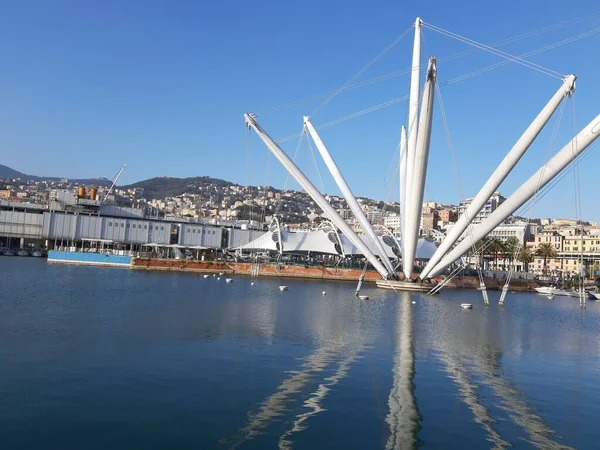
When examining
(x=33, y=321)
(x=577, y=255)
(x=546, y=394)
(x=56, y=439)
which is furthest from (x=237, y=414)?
(x=577, y=255)

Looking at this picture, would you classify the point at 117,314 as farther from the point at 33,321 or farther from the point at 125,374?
the point at 125,374

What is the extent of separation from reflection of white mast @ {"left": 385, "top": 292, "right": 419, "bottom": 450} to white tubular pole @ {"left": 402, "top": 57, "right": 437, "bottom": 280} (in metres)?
24.1

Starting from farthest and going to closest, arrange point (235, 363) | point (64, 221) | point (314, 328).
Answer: point (64, 221) < point (314, 328) < point (235, 363)

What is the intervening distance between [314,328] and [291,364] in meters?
7.72

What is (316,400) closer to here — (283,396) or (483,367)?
(283,396)

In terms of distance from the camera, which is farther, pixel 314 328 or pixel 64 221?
pixel 64 221

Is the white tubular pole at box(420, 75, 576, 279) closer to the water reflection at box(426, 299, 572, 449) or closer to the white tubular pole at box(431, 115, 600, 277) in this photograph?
the white tubular pole at box(431, 115, 600, 277)

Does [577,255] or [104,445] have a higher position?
[577,255]

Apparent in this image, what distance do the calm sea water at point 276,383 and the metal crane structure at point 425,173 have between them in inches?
626

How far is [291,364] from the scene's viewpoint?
14969 mm

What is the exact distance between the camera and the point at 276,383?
42.3 ft

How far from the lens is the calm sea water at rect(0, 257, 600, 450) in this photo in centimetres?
956

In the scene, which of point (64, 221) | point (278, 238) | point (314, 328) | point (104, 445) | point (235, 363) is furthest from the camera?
point (64, 221)

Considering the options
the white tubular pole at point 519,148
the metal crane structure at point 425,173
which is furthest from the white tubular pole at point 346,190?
the white tubular pole at point 519,148
